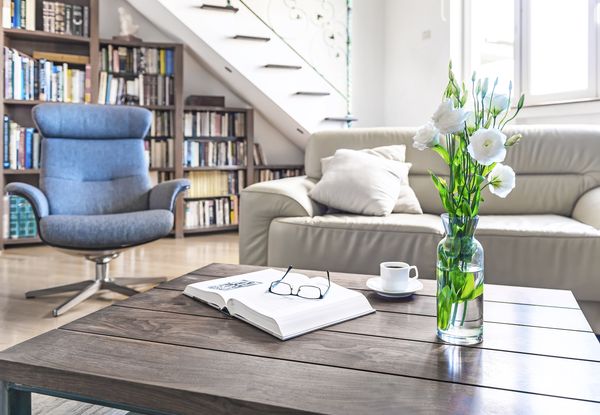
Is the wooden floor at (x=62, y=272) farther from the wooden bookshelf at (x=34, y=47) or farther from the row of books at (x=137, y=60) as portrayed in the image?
the row of books at (x=137, y=60)

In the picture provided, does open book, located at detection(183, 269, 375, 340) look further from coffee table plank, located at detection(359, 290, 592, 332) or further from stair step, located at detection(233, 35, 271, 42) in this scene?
stair step, located at detection(233, 35, 271, 42)

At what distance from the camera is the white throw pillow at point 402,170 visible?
94.5 inches

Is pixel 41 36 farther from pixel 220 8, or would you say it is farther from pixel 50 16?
pixel 220 8

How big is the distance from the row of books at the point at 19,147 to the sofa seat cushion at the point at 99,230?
1.77m

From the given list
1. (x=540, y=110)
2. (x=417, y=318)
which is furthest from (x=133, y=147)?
(x=540, y=110)

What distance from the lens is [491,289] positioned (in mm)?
1264

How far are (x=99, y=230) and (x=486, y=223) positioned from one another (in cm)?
162

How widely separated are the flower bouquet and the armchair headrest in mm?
2283

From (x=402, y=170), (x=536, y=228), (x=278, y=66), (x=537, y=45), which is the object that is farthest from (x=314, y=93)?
(x=536, y=228)

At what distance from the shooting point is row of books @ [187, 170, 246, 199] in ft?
14.4

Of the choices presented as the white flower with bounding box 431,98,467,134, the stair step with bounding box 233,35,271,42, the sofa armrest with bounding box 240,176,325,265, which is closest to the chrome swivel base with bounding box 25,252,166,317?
the sofa armrest with bounding box 240,176,325,265

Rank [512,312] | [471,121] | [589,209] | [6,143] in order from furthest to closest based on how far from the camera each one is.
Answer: [6,143] < [589,209] < [512,312] < [471,121]

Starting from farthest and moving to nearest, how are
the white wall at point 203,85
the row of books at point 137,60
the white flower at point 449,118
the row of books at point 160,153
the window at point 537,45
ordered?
the white wall at point 203,85 → the row of books at point 160,153 → the row of books at point 137,60 → the window at point 537,45 → the white flower at point 449,118

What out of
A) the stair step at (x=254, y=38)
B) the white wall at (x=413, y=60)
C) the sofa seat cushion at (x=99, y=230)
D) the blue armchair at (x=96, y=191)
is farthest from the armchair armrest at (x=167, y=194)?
the white wall at (x=413, y=60)
